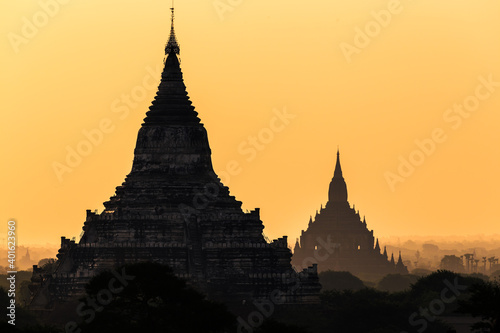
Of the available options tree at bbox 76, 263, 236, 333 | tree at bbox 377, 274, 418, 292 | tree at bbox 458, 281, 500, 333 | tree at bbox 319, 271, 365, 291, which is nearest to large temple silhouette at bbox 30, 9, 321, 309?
tree at bbox 76, 263, 236, 333

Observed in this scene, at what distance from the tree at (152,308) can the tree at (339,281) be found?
70489mm

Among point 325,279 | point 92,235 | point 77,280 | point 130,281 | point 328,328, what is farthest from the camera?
point 325,279

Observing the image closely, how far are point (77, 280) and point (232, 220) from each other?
12655mm

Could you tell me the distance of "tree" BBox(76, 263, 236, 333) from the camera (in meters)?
103

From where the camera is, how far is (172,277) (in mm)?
108250

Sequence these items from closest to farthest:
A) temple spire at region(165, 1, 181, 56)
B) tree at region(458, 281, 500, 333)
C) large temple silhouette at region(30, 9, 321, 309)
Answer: tree at region(458, 281, 500, 333) < large temple silhouette at region(30, 9, 321, 309) < temple spire at region(165, 1, 181, 56)

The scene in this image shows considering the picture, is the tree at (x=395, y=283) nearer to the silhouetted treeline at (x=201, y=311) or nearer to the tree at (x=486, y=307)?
the silhouetted treeline at (x=201, y=311)

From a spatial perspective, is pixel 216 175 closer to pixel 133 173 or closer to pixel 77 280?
pixel 133 173

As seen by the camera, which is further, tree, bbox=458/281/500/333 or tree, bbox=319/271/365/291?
tree, bbox=319/271/365/291

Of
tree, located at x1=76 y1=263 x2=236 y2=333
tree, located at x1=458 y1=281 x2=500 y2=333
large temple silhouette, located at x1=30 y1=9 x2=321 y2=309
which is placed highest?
large temple silhouette, located at x1=30 y1=9 x2=321 y2=309

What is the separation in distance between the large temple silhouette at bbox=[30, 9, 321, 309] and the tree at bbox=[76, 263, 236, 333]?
83.6ft

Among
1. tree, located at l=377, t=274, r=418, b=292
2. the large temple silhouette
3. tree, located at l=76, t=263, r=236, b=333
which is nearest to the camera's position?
tree, located at l=76, t=263, r=236, b=333

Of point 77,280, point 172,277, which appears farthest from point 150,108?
point 172,277

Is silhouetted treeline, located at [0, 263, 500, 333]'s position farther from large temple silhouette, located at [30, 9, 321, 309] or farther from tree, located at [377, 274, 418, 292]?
tree, located at [377, 274, 418, 292]
